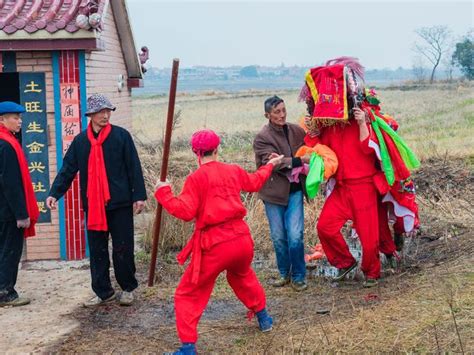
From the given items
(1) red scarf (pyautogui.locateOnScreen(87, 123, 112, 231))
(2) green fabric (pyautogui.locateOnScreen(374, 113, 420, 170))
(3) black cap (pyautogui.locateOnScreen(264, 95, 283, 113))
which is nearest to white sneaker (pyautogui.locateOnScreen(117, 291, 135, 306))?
(1) red scarf (pyautogui.locateOnScreen(87, 123, 112, 231))

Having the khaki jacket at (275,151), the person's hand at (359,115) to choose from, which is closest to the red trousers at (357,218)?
the khaki jacket at (275,151)

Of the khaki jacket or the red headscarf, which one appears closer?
the red headscarf

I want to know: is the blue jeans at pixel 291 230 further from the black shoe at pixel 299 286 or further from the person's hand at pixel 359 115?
the person's hand at pixel 359 115

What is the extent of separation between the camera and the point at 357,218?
6.67 metres

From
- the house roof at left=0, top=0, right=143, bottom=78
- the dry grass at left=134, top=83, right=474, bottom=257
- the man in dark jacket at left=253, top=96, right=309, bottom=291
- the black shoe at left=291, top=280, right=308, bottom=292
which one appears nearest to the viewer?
the man in dark jacket at left=253, top=96, right=309, bottom=291

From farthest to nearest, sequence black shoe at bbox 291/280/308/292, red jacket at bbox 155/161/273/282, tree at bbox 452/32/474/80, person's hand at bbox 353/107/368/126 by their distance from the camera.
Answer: tree at bbox 452/32/474/80, black shoe at bbox 291/280/308/292, person's hand at bbox 353/107/368/126, red jacket at bbox 155/161/273/282

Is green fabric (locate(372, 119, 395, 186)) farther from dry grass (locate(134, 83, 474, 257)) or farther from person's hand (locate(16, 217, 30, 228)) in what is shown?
person's hand (locate(16, 217, 30, 228))

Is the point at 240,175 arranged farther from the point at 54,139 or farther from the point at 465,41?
the point at 465,41

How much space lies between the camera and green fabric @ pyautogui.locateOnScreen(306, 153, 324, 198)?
6.53m

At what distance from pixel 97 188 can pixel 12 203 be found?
859 mm

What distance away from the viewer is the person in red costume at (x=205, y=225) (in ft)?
16.6

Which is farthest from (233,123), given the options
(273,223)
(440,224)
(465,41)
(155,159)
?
(465,41)

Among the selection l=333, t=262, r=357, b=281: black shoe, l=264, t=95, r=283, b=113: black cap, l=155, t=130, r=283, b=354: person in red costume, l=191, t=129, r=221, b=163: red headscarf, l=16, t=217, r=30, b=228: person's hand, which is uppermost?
l=264, t=95, r=283, b=113: black cap

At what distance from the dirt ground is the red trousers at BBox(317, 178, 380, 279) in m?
0.34
